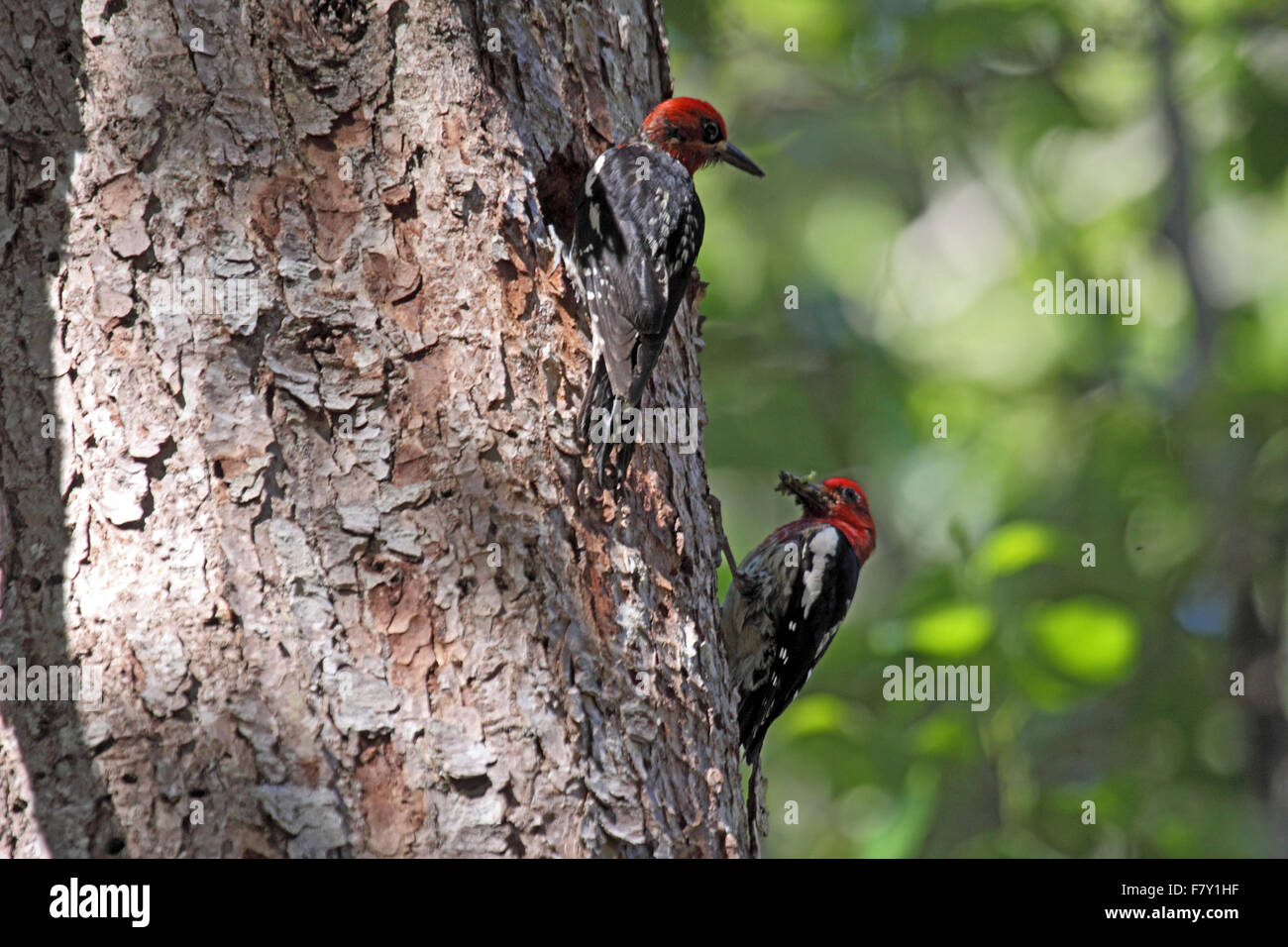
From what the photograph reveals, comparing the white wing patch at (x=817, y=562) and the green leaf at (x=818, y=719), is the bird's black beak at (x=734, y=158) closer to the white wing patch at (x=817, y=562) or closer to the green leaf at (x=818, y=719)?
the white wing patch at (x=817, y=562)

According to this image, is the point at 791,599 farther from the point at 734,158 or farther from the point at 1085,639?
the point at 734,158

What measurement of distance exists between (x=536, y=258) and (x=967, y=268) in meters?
4.85

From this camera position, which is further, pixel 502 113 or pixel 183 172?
pixel 502 113

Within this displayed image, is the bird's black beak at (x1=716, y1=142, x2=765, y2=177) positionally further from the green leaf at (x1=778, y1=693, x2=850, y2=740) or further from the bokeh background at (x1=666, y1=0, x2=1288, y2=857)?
the green leaf at (x1=778, y1=693, x2=850, y2=740)

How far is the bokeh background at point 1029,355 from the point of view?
19.3 ft

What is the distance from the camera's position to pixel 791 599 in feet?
14.5

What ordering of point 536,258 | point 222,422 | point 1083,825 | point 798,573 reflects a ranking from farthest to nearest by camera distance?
point 1083,825, point 798,573, point 536,258, point 222,422

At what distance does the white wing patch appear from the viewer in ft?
14.5

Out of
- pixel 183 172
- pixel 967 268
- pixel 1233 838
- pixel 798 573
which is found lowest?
pixel 1233 838

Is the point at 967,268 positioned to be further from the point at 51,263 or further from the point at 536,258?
the point at 51,263

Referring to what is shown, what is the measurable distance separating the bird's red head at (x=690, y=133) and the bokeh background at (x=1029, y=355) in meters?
2.27

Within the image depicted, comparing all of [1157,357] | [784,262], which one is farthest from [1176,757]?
[784,262]

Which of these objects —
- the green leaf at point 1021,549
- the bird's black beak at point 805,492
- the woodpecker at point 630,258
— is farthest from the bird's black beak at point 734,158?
the green leaf at point 1021,549

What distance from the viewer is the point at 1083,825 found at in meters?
5.24
